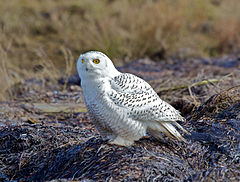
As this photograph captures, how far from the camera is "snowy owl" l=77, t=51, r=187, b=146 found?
3623 millimetres

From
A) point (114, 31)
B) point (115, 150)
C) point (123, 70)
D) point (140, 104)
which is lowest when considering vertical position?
point (123, 70)

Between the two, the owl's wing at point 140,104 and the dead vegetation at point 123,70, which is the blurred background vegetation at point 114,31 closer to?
the dead vegetation at point 123,70

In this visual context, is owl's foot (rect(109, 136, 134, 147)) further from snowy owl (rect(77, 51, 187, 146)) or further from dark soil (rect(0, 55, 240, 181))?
dark soil (rect(0, 55, 240, 181))

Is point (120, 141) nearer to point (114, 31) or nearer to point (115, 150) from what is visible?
point (115, 150)

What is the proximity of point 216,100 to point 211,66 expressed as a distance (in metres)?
4.39

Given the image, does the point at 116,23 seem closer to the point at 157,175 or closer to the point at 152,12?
the point at 152,12

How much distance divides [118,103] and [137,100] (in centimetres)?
19

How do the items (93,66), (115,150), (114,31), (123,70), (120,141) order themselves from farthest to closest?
(114,31), (123,70), (115,150), (120,141), (93,66)

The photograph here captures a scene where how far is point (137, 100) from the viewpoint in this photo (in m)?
3.71

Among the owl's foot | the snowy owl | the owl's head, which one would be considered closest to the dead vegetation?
the owl's foot

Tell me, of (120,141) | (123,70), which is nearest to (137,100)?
(120,141)

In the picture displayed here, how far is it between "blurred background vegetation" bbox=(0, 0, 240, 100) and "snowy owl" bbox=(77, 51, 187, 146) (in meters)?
6.07

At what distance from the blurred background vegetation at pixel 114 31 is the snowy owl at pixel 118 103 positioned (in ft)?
19.9

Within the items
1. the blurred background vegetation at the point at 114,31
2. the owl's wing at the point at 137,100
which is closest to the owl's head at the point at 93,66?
the owl's wing at the point at 137,100
